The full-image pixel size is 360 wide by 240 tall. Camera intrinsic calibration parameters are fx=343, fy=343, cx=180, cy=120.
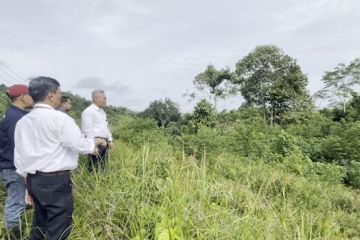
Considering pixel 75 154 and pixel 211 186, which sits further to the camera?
pixel 211 186

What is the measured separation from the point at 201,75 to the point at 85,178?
87.3 feet

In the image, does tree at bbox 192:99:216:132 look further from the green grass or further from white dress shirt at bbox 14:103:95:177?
white dress shirt at bbox 14:103:95:177

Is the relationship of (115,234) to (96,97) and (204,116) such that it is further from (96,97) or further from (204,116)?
(204,116)

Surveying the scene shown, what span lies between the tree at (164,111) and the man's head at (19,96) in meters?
26.7

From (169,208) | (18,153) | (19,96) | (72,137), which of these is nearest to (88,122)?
(19,96)

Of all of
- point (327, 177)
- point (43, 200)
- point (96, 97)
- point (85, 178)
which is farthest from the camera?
point (327, 177)

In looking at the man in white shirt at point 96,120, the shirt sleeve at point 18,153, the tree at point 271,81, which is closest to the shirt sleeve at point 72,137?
the shirt sleeve at point 18,153

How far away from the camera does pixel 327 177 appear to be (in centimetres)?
872

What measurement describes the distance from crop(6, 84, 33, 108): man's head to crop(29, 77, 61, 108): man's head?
Answer: 0.86 m

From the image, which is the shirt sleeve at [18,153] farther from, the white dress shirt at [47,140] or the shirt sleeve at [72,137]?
the shirt sleeve at [72,137]

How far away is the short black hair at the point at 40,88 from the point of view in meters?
2.75

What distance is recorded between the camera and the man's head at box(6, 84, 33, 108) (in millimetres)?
3557

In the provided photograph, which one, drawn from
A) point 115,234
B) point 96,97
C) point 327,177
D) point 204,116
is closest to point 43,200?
point 115,234

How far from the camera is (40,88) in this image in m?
2.76
